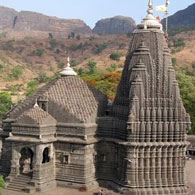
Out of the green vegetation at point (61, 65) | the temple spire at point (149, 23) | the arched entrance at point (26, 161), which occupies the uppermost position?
the green vegetation at point (61, 65)

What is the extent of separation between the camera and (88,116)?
2336cm

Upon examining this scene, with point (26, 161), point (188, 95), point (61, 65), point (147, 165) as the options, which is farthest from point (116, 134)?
point (61, 65)

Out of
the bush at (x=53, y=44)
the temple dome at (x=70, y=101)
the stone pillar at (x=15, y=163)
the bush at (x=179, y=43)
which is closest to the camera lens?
the stone pillar at (x=15, y=163)

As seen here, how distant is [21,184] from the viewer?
22656mm

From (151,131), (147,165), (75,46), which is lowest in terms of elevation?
(147,165)

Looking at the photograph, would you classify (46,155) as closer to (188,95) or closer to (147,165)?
(147,165)

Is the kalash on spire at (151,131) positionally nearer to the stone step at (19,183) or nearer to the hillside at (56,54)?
the stone step at (19,183)

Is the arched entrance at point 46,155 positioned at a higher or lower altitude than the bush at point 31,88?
lower

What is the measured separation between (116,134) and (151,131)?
8.02 feet

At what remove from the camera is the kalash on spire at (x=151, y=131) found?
858 inches

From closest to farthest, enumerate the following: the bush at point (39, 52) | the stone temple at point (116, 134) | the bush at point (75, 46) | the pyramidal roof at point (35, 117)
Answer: the stone temple at point (116, 134) < the pyramidal roof at point (35, 117) < the bush at point (39, 52) < the bush at point (75, 46)

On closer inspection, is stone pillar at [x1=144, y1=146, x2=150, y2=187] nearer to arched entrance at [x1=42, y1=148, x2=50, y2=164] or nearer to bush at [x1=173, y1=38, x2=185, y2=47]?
arched entrance at [x1=42, y1=148, x2=50, y2=164]

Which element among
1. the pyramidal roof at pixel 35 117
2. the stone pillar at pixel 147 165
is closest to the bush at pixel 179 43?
the pyramidal roof at pixel 35 117

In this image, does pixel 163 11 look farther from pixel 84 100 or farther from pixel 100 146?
pixel 100 146
